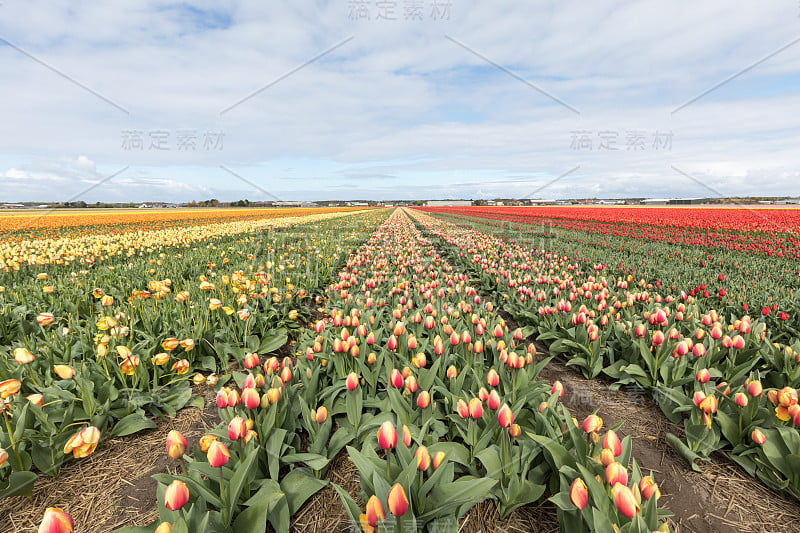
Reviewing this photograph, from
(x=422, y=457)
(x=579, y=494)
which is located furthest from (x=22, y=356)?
(x=579, y=494)

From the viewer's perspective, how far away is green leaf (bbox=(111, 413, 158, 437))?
2900 mm

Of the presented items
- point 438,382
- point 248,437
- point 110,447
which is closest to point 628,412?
point 438,382

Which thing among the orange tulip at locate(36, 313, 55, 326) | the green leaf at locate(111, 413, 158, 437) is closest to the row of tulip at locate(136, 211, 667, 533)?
the green leaf at locate(111, 413, 158, 437)

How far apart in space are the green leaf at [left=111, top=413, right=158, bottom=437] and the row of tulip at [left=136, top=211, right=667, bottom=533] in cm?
80

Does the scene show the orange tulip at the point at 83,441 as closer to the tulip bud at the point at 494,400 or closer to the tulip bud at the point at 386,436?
the tulip bud at the point at 386,436

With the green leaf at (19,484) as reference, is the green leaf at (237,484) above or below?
above

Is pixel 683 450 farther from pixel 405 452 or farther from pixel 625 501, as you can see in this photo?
pixel 405 452

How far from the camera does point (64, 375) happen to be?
259cm

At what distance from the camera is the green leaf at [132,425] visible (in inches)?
114

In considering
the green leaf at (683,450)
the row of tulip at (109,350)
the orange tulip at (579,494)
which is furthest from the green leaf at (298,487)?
the green leaf at (683,450)

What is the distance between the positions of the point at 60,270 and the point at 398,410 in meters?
10.1

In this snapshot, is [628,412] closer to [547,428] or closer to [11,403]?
[547,428]

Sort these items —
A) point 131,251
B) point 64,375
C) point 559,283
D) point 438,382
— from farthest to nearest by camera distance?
1. point 131,251
2. point 559,283
3. point 438,382
4. point 64,375

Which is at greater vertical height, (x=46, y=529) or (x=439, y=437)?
(x=46, y=529)
